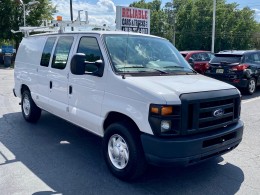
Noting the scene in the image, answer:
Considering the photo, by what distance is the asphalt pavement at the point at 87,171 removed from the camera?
4012 mm

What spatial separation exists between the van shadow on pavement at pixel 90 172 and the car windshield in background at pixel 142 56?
5.01 ft

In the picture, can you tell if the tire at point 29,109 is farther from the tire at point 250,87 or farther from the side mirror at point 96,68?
the tire at point 250,87

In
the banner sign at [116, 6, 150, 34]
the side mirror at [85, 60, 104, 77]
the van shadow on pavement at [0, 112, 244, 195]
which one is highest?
the banner sign at [116, 6, 150, 34]

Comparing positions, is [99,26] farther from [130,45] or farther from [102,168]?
[102,168]

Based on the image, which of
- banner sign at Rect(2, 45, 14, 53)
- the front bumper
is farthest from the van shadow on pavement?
banner sign at Rect(2, 45, 14, 53)

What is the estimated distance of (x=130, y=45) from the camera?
16.0 ft

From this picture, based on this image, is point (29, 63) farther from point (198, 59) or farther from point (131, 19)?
point (198, 59)

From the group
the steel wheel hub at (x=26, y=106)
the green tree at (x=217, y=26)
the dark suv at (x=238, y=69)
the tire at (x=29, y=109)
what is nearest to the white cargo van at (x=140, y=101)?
the tire at (x=29, y=109)

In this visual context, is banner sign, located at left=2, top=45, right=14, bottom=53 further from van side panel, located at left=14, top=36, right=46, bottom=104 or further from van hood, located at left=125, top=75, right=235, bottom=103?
van hood, located at left=125, top=75, right=235, bottom=103

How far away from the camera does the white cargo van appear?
3730mm

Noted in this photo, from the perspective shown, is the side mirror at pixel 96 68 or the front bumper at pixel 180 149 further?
the side mirror at pixel 96 68

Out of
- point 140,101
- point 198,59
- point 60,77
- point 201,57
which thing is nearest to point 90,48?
point 60,77

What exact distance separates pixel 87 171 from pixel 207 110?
77.4 inches

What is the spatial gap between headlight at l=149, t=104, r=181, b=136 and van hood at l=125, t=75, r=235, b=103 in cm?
12
